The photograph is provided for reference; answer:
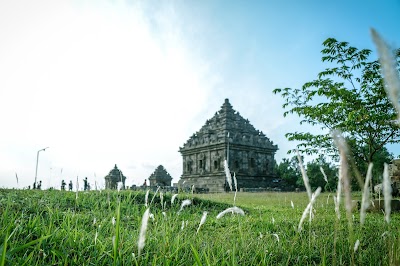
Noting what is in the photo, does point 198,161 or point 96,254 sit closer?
point 96,254

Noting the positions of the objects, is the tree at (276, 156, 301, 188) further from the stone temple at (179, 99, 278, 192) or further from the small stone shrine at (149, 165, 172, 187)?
the small stone shrine at (149, 165, 172, 187)

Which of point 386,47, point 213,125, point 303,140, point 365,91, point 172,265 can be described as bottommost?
point 172,265

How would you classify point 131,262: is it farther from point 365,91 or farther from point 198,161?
point 198,161

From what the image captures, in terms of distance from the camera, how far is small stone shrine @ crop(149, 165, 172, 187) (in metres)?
42.1

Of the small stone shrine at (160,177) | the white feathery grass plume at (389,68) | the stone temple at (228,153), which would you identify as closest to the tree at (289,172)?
the stone temple at (228,153)

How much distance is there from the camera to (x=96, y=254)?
3.11m

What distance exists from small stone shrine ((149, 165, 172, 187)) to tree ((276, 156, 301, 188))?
16372mm

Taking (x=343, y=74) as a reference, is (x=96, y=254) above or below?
below

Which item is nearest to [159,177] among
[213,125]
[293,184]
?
[213,125]

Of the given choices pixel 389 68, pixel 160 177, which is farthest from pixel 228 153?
pixel 389 68

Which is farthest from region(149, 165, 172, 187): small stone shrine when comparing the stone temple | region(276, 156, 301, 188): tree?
region(276, 156, 301, 188): tree

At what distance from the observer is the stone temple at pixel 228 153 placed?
138ft

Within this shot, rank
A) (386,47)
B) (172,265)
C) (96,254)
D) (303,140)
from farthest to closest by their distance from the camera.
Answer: (303,140) < (96,254) < (172,265) < (386,47)

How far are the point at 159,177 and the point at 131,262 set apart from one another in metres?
40.0
